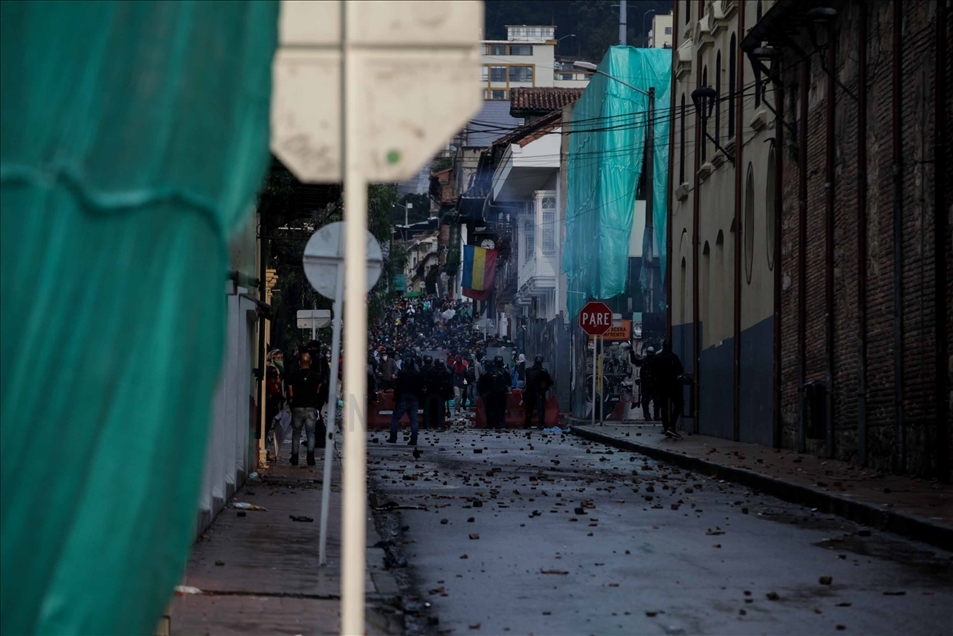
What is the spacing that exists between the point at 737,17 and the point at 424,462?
1169 centimetres

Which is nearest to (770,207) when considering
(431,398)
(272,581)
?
(431,398)

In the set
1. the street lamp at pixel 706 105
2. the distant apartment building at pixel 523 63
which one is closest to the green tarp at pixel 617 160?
the street lamp at pixel 706 105

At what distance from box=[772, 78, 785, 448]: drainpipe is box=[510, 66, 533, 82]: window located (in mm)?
110819

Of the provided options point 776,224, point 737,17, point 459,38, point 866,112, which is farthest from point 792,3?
point 459,38

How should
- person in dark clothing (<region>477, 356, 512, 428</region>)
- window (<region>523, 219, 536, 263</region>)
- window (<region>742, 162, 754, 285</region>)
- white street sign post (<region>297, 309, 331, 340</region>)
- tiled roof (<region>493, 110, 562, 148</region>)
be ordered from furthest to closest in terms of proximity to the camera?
window (<region>523, 219, 536, 263</region>)
tiled roof (<region>493, 110, 562, 148</region>)
person in dark clothing (<region>477, 356, 512, 428</region>)
white street sign post (<region>297, 309, 331, 340</region>)
window (<region>742, 162, 754, 285</region>)

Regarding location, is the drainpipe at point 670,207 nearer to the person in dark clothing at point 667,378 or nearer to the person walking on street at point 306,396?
the person in dark clothing at point 667,378

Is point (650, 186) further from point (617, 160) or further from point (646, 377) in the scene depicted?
point (646, 377)

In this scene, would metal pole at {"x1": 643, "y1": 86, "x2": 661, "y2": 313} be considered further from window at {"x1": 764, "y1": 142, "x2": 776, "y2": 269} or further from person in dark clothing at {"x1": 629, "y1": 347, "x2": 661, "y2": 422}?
window at {"x1": 764, "y1": 142, "x2": 776, "y2": 269}

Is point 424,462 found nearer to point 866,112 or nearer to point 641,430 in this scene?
point 866,112

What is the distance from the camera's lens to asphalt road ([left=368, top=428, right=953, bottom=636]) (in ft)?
28.6

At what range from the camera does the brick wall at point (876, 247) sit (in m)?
17.9

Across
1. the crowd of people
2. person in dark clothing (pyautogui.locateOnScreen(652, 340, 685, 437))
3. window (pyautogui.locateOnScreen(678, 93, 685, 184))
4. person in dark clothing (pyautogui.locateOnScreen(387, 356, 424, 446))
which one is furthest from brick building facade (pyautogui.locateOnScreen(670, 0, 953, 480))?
person in dark clothing (pyautogui.locateOnScreen(387, 356, 424, 446))

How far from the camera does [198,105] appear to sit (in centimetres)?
350

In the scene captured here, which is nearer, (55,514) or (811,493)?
(55,514)
